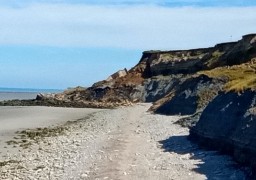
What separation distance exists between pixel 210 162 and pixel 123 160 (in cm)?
371

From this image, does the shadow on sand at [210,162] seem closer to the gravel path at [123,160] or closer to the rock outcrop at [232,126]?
the gravel path at [123,160]

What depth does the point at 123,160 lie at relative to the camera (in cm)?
2119

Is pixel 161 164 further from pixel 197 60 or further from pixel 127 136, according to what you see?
pixel 197 60

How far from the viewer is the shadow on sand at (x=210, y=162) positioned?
57.8 feet

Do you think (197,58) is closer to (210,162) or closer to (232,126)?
(232,126)

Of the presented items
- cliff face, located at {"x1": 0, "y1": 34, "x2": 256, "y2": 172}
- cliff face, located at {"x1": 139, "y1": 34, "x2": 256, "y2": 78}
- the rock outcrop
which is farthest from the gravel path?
cliff face, located at {"x1": 139, "y1": 34, "x2": 256, "y2": 78}

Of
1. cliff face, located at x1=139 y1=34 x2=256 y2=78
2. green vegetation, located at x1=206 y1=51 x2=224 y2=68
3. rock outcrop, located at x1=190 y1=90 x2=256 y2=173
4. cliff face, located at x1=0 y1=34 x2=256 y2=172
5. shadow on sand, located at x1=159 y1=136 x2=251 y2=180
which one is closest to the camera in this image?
shadow on sand, located at x1=159 y1=136 x2=251 y2=180

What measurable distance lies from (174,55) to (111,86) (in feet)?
47.6

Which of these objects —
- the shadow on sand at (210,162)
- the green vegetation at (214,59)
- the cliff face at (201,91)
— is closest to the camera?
the shadow on sand at (210,162)

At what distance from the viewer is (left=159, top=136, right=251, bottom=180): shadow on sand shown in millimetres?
17625

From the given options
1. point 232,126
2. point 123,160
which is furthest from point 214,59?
point 123,160

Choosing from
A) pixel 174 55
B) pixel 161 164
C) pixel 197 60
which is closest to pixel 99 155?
pixel 161 164

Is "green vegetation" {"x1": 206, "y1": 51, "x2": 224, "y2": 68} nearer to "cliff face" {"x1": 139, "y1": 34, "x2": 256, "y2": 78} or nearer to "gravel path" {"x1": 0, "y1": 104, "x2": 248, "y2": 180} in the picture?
"cliff face" {"x1": 139, "y1": 34, "x2": 256, "y2": 78}

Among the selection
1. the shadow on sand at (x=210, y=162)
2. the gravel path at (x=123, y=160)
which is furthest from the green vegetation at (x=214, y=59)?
the shadow on sand at (x=210, y=162)
